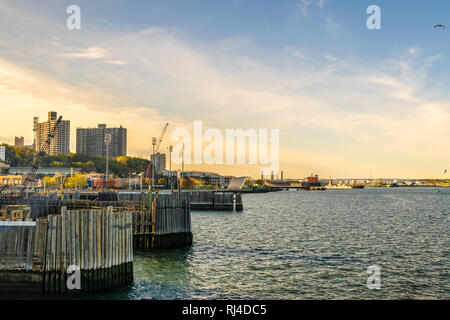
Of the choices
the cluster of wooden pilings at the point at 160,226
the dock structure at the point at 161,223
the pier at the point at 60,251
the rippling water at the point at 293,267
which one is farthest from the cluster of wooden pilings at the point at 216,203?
the pier at the point at 60,251

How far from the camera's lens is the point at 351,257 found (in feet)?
110

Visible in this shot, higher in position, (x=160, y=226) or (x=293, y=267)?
(x=160, y=226)

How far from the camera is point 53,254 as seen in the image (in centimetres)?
1820

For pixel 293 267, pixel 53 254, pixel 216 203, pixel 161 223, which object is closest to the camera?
pixel 53 254

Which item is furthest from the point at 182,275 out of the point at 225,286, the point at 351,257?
the point at 351,257

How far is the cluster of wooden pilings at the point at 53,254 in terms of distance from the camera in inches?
717

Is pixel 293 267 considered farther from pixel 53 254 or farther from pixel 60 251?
pixel 53 254

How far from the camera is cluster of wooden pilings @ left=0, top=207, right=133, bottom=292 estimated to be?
18219 mm

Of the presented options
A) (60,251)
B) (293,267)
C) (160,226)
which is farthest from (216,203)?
(60,251)

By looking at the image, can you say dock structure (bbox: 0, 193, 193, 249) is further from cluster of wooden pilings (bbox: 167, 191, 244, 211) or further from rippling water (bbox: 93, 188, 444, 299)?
cluster of wooden pilings (bbox: 167, 191, 244, 211)

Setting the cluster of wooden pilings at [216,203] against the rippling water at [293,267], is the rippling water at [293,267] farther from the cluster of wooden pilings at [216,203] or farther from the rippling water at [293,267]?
the cluster of wooden pilings at [216,203]

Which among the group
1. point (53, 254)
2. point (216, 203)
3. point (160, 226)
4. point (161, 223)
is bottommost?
point (216, 203)

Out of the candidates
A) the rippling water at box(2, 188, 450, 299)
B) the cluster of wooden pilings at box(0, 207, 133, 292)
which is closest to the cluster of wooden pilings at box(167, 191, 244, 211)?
the rippling water at box(2, 188, 450, 299)
